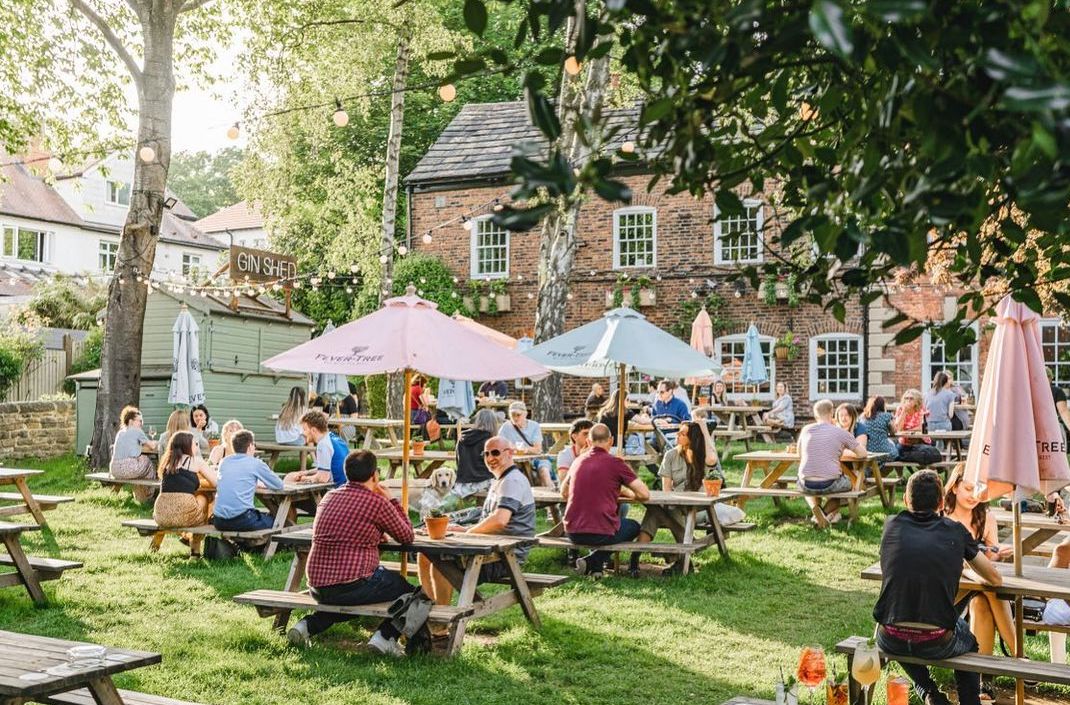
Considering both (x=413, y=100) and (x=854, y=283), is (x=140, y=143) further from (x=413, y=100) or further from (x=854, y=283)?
(x=413, y=100)

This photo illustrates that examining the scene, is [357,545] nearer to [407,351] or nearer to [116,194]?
[407,351]

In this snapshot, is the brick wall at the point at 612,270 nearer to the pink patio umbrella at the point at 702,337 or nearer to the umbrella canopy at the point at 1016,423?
the pink patio umbrella at the point at 702,337

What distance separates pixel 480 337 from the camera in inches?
320

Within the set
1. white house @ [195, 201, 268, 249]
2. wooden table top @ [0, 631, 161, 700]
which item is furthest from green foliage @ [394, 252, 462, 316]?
white house @ [195, 201, 268, 249]

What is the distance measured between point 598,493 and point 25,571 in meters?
4.47

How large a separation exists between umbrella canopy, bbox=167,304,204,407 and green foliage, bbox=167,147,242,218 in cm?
5539

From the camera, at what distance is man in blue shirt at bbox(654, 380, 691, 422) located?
1617cm

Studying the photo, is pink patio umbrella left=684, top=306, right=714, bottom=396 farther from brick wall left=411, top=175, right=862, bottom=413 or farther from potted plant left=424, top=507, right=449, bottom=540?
potted plant left=424, top=507, right=449, bottom=540

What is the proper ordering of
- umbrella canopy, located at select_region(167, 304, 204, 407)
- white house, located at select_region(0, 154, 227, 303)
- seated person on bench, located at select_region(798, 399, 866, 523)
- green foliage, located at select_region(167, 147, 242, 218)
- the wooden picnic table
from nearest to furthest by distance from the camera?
the wooden picnic table, seated person on bench, located at select_region(798, 399, 866, 523), umbrella canopy, located at select_region(167, 304, 204, 407), white house, located at select_region(0, 154, 227, 303), green foliage, located at select_region(167, 147, 242, 218)

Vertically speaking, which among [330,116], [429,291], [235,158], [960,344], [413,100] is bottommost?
[960,344]

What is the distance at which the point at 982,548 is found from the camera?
268 inches

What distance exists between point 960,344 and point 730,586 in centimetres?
580

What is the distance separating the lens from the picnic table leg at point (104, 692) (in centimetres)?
448

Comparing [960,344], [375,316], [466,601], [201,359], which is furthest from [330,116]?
[960,344]
